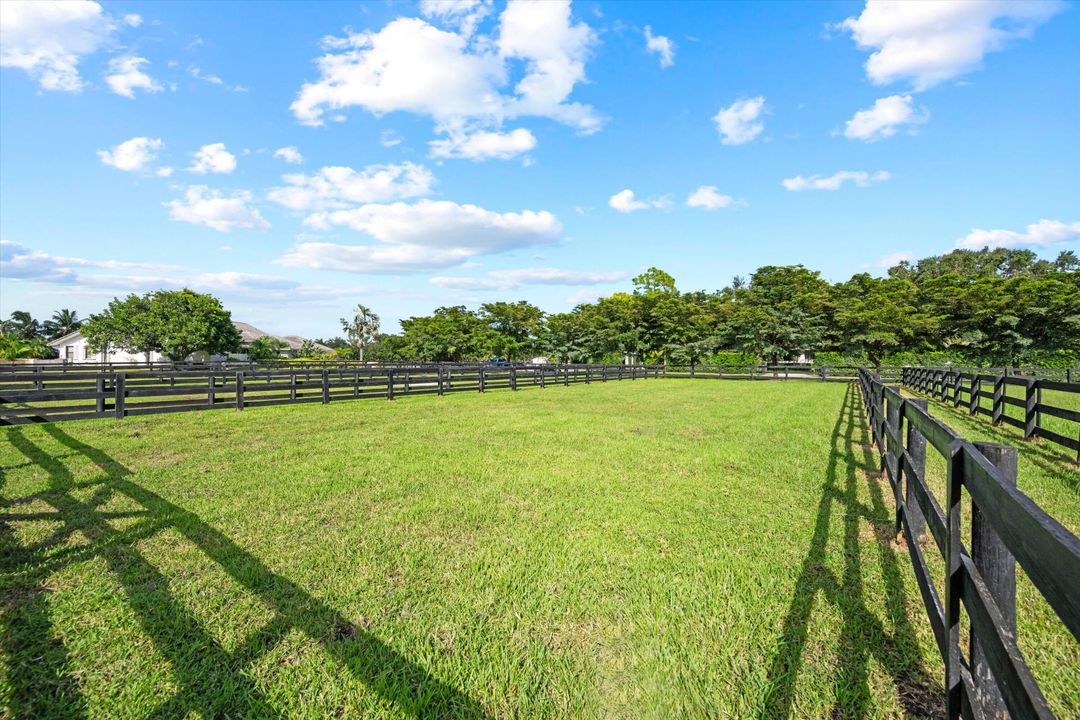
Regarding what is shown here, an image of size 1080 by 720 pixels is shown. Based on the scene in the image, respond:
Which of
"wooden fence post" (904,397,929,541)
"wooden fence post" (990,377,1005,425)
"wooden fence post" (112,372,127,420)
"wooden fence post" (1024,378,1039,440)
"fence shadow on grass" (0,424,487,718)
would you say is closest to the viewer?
"fence shadow on grass" (0,424,487,718)

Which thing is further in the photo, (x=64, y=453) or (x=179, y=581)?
(x=64, y=453)

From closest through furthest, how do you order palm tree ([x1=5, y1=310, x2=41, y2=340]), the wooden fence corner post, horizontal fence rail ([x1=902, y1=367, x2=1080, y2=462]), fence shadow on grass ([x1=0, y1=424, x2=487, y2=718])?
the wooden fence corner post, fence shadow on grass ([x1=0, y1=424, x2=487, y2=718]), horizontal fence rail ([x1=902, y1=367, x2=1080, y2=462]), palm tree ([x1=5, y1=310, x2=41, y2=340])

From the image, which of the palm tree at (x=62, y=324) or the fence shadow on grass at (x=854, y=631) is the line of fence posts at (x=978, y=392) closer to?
the fence shadow on grass at (x=854, y=631)

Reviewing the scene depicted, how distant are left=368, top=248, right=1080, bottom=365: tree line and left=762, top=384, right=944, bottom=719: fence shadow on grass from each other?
43.0 m

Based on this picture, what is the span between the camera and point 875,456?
25.6 feet

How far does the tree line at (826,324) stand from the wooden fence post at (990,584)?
4556cm

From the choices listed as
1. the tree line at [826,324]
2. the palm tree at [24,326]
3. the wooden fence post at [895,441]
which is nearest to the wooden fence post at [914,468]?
the wooden fence post at [895,441]

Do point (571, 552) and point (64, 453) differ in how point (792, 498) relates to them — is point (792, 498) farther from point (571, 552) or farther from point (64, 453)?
point (64, 453)

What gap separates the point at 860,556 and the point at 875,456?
15.8ft

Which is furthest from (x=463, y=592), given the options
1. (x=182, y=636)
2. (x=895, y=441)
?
(x=895, y=441)

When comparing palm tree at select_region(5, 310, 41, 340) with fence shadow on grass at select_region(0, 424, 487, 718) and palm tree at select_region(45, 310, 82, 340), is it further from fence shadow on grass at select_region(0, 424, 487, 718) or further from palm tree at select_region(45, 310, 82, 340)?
fence shadow on grass at select_region(0, 424, 487, 718)

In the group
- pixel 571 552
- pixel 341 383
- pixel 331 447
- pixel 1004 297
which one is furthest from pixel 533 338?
pixel 571 552

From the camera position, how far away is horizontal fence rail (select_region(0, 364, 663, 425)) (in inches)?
398

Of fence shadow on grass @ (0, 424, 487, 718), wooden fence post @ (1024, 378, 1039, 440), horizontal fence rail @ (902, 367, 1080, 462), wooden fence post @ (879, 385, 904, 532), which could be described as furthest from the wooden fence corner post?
wooden fence post @ (1024, 378, 1039, 440)
